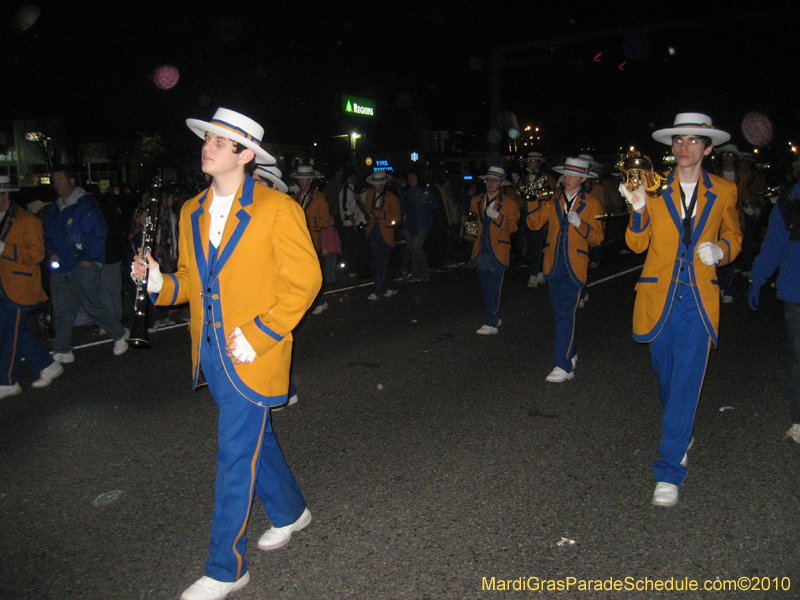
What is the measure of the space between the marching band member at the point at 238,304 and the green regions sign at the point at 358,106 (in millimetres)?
48213

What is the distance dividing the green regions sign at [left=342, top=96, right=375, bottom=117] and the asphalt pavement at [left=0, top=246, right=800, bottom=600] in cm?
4456

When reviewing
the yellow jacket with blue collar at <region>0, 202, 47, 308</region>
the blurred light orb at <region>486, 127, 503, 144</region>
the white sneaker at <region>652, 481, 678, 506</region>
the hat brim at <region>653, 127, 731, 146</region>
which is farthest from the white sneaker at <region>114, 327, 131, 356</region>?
the blurred light orb at <region>486, 127, 503, 144</region>

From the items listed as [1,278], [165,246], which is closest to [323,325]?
[165,246]

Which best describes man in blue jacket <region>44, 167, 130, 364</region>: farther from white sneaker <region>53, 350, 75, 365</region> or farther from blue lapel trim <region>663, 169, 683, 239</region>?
blue lapel trim <region>663, 169, 683, 239</region>

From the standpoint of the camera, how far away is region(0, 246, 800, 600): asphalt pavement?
10.4 feet

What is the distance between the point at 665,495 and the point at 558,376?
2.41 m

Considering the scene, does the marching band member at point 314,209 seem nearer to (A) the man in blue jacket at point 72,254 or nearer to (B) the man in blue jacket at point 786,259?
(A) the man in blue jacket at point 72,254

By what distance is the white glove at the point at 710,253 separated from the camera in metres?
3.67

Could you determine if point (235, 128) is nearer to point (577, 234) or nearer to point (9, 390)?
point (577, 234)

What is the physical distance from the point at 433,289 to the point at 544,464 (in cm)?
736

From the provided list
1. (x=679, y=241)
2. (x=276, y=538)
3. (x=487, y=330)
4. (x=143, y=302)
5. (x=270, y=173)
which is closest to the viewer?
(x=276, y=538)

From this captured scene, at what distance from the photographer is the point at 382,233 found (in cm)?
1070

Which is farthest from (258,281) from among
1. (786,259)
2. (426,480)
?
(786,259)

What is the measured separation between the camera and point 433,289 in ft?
38.2
